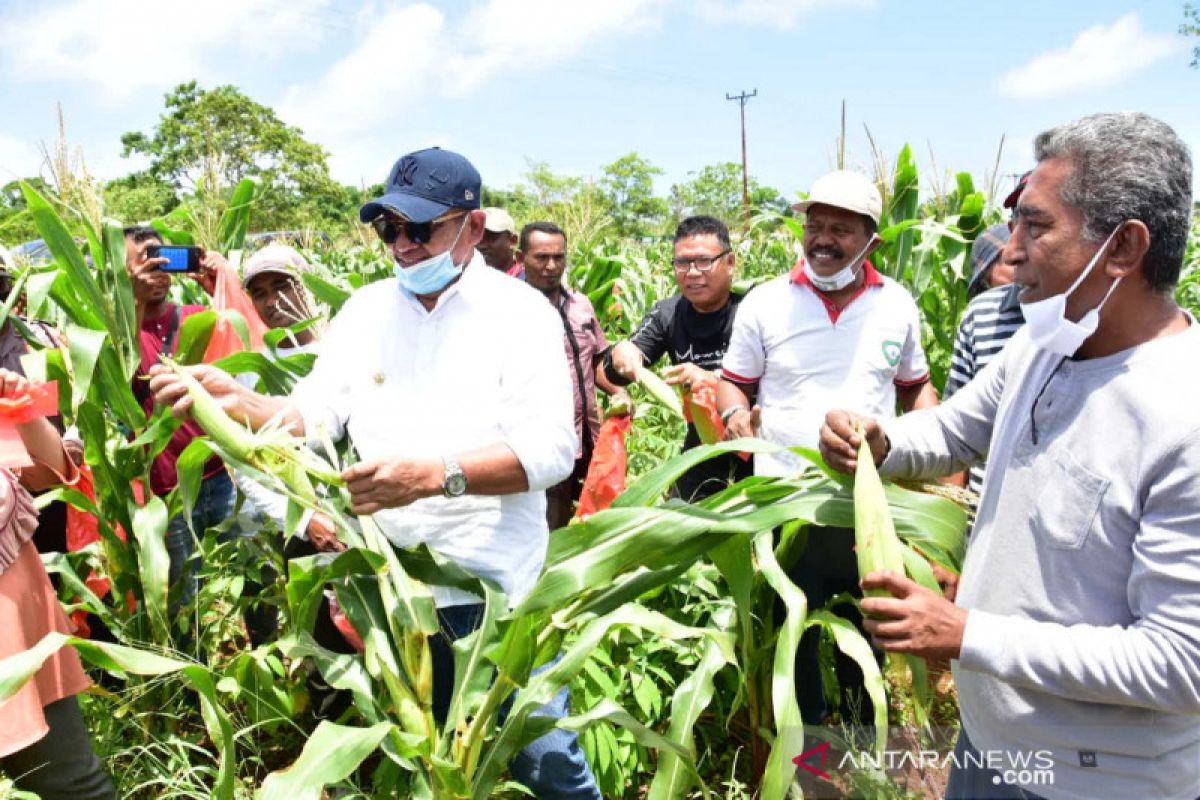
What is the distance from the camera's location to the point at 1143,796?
1.32 meters

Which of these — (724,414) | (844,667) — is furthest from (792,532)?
(844,667)

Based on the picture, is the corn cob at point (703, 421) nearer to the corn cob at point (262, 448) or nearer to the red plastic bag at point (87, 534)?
the corn cob at point (262, 448)

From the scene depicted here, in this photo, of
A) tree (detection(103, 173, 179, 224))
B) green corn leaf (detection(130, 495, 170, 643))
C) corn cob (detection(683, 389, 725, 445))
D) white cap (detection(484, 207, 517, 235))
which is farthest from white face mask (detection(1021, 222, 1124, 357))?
white cap (detection(484, 207, 517, 235))

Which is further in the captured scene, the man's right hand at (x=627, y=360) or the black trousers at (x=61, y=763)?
the man's right hand at (x=627, y=360)

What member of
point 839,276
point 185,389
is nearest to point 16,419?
point 185,389

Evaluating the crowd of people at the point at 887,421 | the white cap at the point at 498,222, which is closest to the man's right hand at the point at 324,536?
the crowd of people at the point at 887,421

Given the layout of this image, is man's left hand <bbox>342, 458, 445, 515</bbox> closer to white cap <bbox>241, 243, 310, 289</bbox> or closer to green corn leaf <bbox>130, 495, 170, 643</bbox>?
green corn leaf <bbox>130, 495, 170, 643</bbox>

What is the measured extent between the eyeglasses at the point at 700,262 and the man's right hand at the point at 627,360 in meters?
0.40

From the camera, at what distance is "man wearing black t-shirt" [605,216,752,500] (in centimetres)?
351

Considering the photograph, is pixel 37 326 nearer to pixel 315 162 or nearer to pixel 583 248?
pixel 583 248

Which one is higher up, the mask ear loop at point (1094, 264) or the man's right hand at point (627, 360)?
the mask ear loop at point (1094, 264)

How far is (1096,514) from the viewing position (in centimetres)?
128

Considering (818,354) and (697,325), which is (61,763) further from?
(697,325)

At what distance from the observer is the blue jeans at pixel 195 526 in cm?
314
